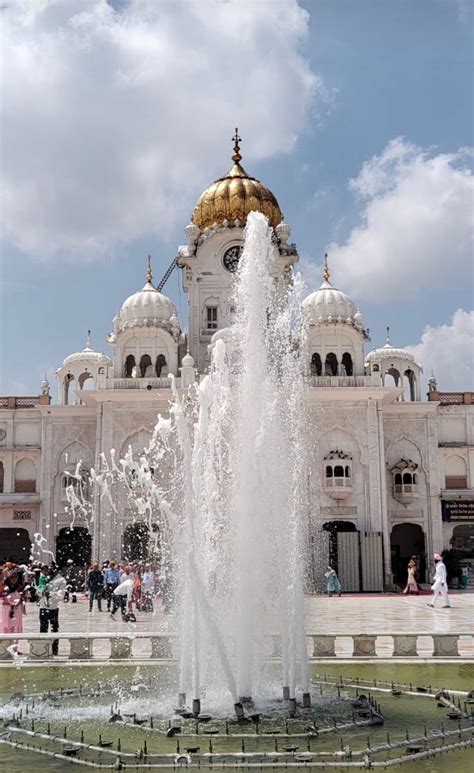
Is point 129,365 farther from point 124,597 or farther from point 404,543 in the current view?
point 124,597

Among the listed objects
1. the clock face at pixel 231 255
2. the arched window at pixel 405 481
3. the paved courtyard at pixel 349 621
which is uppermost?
the clock face at pixel 231 255

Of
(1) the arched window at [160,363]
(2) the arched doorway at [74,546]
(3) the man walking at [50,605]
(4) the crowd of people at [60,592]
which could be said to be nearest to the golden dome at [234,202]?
(1) the arched window at [160,363]

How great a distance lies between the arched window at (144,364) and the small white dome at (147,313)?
112 centimetres

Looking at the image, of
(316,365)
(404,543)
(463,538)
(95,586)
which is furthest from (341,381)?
(95,586)

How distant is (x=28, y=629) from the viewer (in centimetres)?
1472

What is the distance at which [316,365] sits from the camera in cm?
2936

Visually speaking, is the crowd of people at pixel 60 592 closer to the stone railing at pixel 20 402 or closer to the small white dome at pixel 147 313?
the stone railing at pixel 20 402

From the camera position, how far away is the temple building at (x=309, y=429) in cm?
2692

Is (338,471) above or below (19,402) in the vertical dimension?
below

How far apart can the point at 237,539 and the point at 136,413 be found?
19.2 metres

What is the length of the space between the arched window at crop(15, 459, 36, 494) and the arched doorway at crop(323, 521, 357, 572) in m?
10.6

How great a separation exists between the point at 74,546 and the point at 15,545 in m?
3.44

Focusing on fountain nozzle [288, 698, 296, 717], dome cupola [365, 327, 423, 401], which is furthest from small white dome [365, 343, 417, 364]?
fountain nozzle [288, 698, 296, 717]

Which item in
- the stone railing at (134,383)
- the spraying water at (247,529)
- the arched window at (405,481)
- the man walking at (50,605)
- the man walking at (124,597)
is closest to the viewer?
the spraying water at (247,529)
